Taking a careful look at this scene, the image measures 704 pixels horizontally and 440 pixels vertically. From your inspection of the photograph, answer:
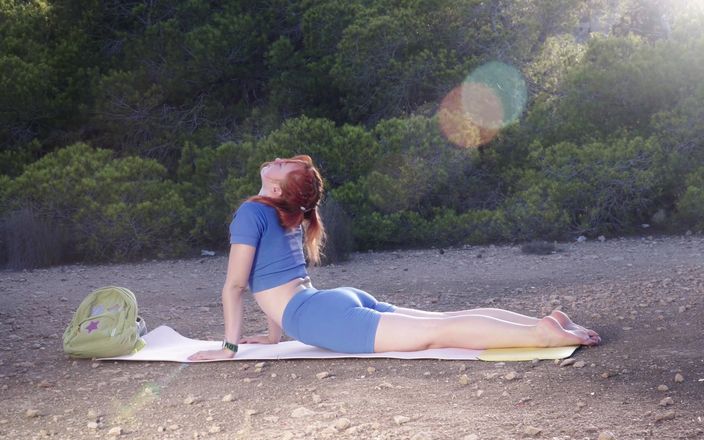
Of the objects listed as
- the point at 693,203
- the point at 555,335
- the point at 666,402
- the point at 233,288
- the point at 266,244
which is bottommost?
the point at 666,402

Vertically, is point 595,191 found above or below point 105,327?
above

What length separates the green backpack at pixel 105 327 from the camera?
5297 mm

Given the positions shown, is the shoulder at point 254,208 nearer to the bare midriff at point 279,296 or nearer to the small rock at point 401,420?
the bare midriff at point 279,296

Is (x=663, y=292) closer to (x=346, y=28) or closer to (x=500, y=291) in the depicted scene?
(x=500, y=291)

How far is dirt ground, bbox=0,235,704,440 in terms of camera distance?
379cm

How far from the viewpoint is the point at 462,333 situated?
492 centimetres

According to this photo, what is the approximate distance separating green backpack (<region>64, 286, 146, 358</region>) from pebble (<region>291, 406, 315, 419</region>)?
160 cm

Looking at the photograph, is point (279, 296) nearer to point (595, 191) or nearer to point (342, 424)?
point (342, 424)

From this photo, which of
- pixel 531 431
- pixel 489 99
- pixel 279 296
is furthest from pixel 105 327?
pixel 489 99

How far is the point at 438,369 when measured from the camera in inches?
184

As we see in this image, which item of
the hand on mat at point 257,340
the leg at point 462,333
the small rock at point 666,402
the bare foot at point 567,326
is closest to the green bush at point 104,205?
the hand on mat at point 257,340

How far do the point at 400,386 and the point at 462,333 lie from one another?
652mm

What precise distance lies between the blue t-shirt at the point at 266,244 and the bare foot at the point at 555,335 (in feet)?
4.36

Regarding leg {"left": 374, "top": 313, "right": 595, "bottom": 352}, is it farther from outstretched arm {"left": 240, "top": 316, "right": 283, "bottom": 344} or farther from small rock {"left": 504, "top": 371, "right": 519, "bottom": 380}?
outstretched arm {"left": 240, "top": 316, "right": 283, "bottom": 344}
